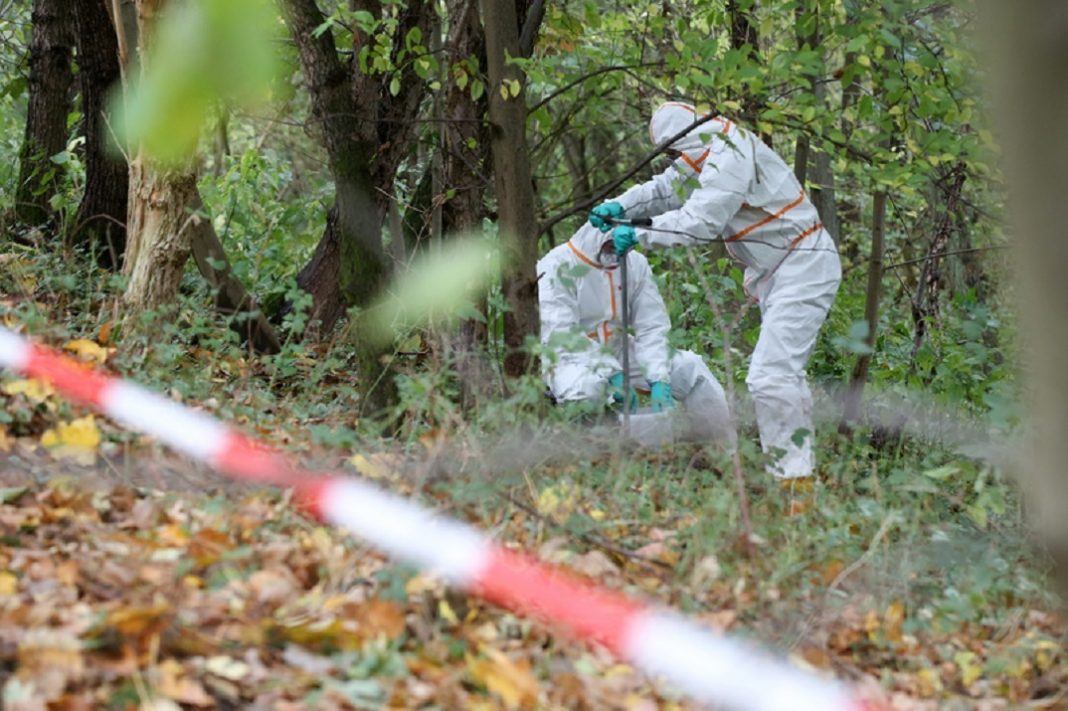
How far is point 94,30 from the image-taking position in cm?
695

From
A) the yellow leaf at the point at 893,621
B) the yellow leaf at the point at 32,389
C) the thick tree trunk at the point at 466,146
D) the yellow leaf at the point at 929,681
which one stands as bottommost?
the yellow leaf at the point at 929,681

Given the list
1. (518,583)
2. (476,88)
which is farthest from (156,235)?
(518,583)

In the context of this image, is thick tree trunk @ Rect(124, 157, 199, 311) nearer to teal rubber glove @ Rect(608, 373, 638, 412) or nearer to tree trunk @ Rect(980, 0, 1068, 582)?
teal rubber glove @ Rect(608, 373, 638, 412)

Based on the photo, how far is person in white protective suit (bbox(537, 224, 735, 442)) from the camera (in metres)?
5.97

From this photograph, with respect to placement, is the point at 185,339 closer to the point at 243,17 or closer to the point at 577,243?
the point at 577,243

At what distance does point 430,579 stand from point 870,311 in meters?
4.72

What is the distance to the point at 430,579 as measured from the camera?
9.71ft

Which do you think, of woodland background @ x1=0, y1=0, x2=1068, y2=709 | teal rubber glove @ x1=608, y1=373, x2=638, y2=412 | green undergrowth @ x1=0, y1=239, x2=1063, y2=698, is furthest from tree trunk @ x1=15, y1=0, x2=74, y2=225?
teal rubber glove @ x1=608, y1=373, x2=638, y2=412

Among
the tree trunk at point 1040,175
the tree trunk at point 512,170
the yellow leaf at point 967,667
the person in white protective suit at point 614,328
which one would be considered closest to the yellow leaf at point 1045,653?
the yellow leaf at point 967,667

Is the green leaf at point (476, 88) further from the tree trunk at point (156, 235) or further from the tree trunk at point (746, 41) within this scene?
the tree trunk at point (156, 235)

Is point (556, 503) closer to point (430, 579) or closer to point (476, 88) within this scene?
point (430, 579)

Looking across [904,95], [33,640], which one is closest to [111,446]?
[33,640]

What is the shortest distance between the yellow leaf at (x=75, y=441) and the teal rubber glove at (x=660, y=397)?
3.07 metres

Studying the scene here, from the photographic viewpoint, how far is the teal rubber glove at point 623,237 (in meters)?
5.88
